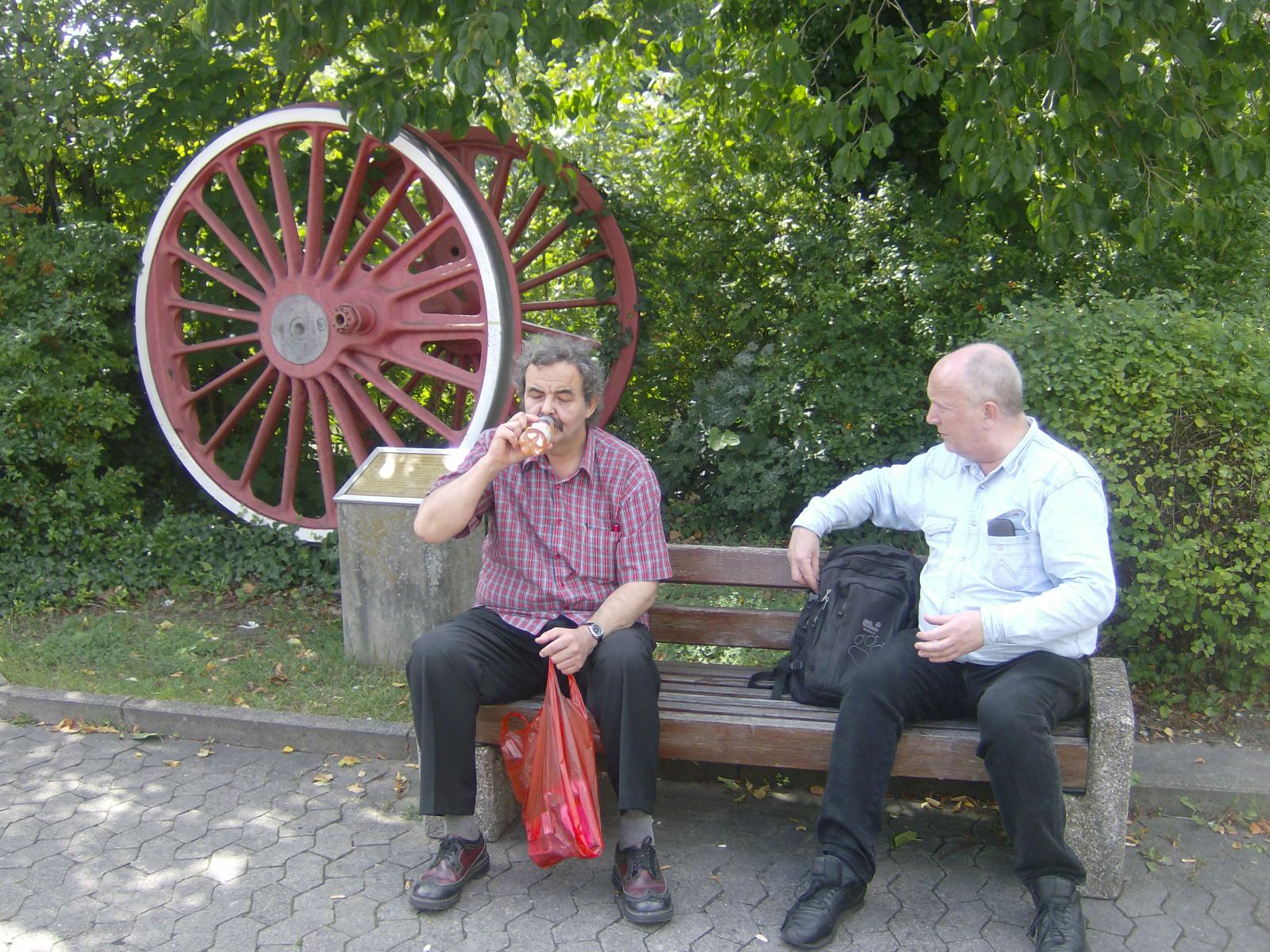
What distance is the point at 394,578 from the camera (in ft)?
14.7

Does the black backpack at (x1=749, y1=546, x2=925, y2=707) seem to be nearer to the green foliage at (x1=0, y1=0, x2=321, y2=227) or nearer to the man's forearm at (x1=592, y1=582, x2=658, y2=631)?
the man's forearm at (x1=592, y1=582, x2=658, y2=631)

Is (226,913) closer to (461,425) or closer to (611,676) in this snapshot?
(611,676)

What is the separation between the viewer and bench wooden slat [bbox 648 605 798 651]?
3.66m

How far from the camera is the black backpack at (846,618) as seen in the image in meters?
3.11

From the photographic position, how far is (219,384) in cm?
619

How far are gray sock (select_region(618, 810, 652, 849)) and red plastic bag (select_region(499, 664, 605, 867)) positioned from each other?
0.10 meters

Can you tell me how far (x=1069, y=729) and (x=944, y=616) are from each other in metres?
0.47

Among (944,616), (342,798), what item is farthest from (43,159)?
(944,616)

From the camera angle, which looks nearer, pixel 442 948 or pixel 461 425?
pixel 442 948

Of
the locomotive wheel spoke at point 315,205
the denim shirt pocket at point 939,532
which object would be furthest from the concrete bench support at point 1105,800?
the locomotive wheel spoke at point 315,205

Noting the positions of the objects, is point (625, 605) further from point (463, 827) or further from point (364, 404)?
point (364, 404)

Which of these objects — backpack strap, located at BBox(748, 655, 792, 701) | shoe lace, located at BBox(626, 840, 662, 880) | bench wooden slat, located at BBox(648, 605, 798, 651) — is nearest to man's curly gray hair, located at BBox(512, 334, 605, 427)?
bench wooden slat, located at BBox(648, 605, 798, 651)

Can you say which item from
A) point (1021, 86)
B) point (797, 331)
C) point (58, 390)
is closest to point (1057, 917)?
point (1021, 86)

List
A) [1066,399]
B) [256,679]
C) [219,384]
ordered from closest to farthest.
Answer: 1. [1066,399]
2. [256,679]
3. [219,384]
